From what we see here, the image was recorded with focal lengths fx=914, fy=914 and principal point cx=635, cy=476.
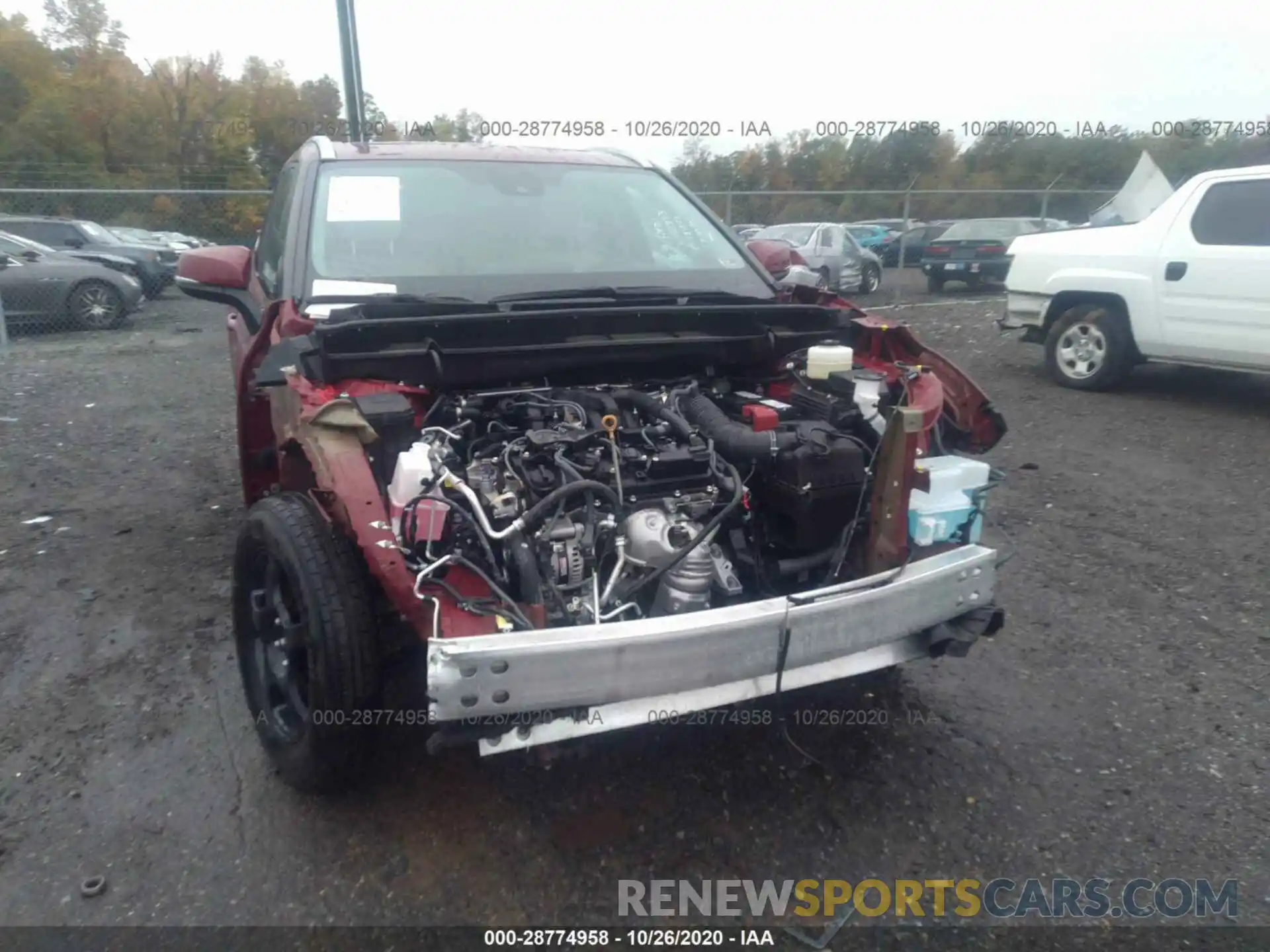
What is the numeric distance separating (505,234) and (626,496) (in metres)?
1.47

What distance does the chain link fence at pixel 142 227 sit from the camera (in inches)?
482

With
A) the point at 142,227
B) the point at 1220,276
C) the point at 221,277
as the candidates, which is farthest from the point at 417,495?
the point at 142,227

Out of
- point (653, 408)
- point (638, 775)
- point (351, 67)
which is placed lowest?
point (638, 775)

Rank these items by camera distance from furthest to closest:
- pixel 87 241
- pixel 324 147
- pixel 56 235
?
pixel 87 241 → pixel 56 235 → pixel 324 147

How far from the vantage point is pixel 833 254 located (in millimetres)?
16516

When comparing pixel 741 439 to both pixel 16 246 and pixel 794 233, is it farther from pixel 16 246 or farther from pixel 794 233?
pixel 794 233

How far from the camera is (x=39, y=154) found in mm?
30469

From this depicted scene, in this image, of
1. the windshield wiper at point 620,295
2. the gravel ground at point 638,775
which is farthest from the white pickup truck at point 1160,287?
the windshield wiper at point 620,295

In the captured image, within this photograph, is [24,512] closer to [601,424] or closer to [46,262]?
[601,424]

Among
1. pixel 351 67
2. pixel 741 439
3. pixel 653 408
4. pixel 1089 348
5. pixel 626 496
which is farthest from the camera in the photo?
pixel 351 67

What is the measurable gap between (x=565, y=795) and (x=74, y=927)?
1.29 metres

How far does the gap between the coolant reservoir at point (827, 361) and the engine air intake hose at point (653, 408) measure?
538 millimetres

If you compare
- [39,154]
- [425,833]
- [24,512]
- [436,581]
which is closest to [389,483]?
[436,581]

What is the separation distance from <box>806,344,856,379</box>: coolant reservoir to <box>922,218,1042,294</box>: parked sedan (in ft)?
47.3
